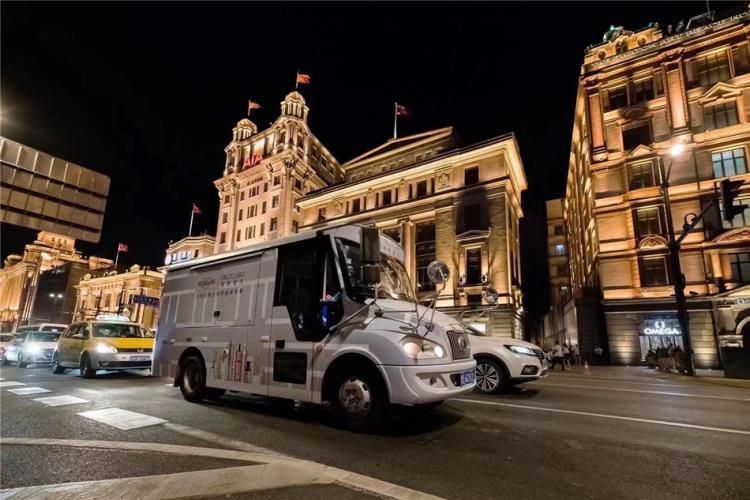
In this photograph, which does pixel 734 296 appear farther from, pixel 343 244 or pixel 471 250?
pixel 343 244

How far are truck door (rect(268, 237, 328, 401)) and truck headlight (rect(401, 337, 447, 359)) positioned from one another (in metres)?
1.38

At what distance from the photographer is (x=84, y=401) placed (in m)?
7.04

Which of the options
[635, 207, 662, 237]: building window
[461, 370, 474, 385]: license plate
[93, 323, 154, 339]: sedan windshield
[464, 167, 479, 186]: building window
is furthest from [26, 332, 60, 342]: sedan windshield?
[635, 207, 662, 237]: building window

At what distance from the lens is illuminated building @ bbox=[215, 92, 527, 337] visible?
109 ft

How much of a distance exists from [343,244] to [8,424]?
5599 mm

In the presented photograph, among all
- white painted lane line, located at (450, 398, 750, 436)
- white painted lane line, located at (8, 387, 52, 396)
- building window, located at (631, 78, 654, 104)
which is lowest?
white painted lane line, located at (8, 387, 52, 396)

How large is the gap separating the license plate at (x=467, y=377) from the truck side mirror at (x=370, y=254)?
1837 millimetres

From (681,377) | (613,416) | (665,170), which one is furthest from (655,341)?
(613,416)

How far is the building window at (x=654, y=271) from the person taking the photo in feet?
84.0

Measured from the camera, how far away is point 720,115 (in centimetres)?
2656

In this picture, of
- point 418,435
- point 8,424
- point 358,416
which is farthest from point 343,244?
point 8,424

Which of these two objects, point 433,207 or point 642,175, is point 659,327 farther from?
point 433,207

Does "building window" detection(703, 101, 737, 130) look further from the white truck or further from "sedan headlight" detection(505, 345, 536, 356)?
the white truck

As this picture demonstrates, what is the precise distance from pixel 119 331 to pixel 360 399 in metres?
11.9
